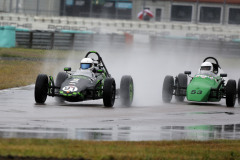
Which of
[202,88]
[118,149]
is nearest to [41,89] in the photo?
[202,88]

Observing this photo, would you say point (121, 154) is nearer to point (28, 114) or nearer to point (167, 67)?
point (28, 114)

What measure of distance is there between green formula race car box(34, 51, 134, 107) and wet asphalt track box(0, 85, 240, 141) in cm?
27

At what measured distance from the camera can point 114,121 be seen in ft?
45.8

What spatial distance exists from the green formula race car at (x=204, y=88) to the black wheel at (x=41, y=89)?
4219 mm

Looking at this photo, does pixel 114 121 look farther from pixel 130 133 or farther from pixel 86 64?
pixel 86 64

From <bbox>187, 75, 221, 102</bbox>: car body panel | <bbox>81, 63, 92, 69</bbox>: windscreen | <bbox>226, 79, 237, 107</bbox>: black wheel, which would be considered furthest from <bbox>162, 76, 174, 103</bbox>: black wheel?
<bbox>81, 63, 92, 69</bbox>: windscreen

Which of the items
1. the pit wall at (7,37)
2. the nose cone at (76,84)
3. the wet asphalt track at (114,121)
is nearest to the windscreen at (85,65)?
the nose cone at (76,84)

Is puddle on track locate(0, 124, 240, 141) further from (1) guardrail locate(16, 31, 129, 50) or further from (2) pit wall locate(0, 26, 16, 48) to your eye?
(1) guardrail locate(16, 31, 129, 50)

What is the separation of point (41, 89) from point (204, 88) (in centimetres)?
477

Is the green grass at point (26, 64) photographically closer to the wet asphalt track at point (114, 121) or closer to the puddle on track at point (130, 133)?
the wet asphalt track at point (114, 121)

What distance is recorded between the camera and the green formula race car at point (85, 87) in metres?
16.6

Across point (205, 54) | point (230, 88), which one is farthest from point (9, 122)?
point (205, 54)

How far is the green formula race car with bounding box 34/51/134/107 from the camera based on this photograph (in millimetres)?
16625

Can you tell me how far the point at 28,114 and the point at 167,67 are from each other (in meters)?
18.8
